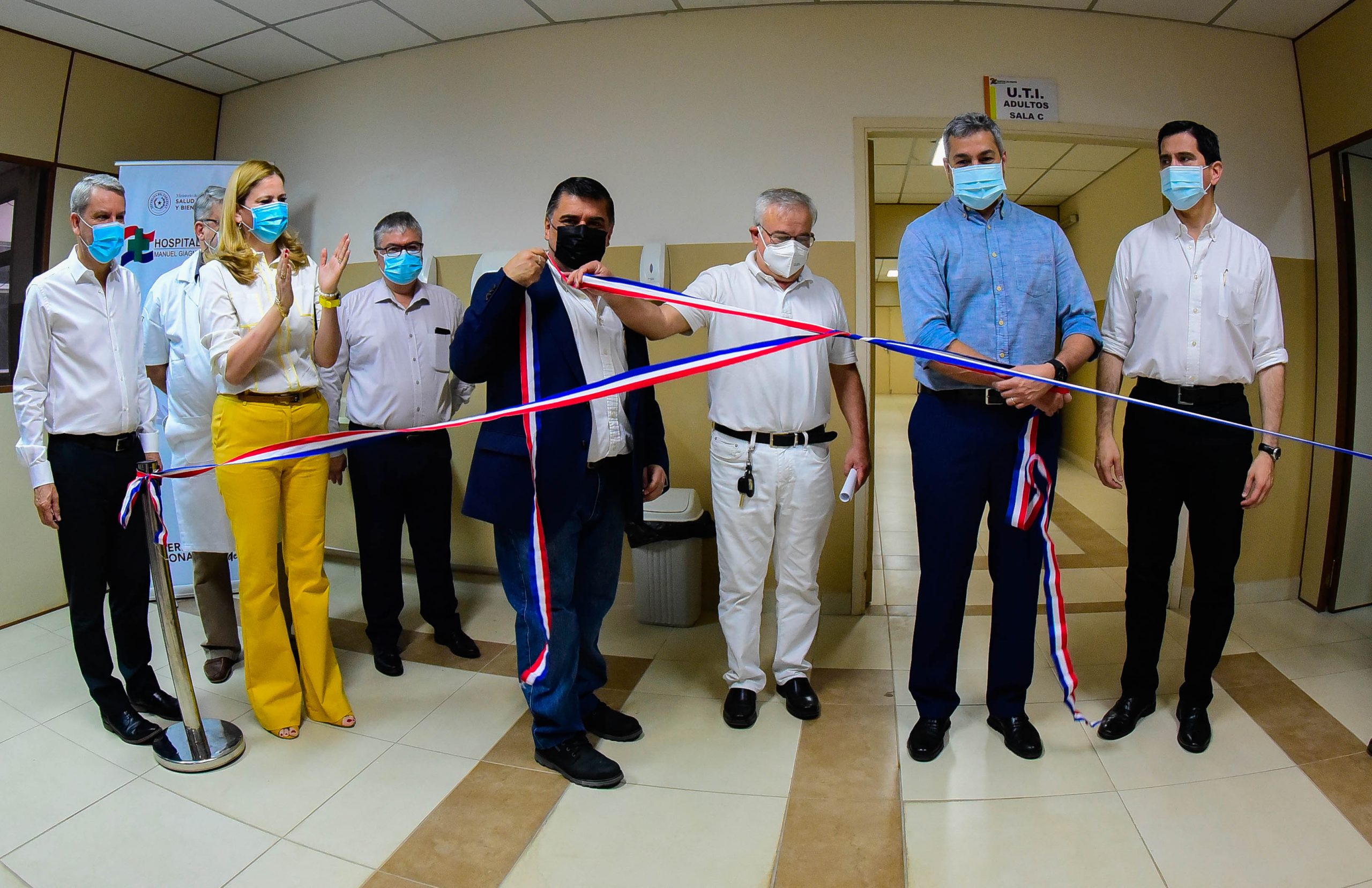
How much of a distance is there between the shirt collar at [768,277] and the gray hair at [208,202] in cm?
221

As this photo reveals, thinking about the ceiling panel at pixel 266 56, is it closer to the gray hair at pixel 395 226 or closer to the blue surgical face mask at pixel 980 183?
the gray hair at pixel 395 226

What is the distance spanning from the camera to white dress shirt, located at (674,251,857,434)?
2258mm

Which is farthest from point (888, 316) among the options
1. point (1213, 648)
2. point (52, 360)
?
point (52, 360)

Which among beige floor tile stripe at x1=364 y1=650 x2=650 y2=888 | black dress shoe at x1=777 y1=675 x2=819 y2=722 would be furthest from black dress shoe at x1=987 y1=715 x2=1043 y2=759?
beige floor tile stripe at x1=364 y1=650 x2=650 y2=888

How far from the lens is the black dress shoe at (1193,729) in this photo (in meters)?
Answer: 2.16

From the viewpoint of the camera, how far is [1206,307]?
213 centimetres

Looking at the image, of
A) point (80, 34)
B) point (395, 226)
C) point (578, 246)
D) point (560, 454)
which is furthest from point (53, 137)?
point (560, 454)

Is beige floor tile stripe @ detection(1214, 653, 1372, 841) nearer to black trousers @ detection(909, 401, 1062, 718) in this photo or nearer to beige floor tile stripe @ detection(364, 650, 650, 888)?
black trousers @ detection(909, 401, 1062, 718)

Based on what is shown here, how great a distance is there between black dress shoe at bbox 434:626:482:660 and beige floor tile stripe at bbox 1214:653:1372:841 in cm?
272

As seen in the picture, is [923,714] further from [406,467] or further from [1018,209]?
[406,467]

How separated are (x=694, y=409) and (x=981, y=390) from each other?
1637mm

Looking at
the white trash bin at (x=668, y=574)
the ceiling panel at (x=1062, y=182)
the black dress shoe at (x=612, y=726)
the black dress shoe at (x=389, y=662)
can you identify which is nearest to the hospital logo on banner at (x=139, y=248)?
the black dress shoe at (x=389, y=662)

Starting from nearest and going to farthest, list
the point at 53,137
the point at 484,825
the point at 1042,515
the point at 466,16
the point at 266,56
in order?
1. the point at 484,825
2. the point at 1042,515
3. the point at 466,16
4. the point at 53,137
5. the point at 266,56

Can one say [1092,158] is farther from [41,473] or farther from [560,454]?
[41,473]
